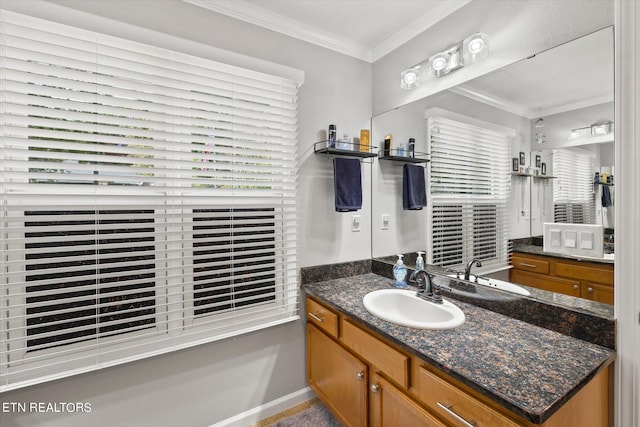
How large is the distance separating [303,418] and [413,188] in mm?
1712

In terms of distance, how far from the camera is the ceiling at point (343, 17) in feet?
5.53

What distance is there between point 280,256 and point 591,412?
60.8 inches

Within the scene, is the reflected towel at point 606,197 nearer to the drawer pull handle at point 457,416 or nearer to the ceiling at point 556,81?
the ceiling at point 556,81

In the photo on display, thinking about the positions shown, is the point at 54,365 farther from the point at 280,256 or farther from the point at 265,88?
the point at 265,88

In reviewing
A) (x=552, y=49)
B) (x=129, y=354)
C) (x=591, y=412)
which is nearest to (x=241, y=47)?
(x=552, y=49)

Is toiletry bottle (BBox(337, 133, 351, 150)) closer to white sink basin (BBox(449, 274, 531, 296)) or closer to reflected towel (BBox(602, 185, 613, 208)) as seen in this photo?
white sink basin (BBox(449, 274, 531, 296))

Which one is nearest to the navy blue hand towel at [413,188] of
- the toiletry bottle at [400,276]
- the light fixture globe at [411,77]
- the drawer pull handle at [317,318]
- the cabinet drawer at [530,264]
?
the toiletry bottle at [400,276]

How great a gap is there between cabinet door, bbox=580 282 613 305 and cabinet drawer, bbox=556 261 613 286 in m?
0.02

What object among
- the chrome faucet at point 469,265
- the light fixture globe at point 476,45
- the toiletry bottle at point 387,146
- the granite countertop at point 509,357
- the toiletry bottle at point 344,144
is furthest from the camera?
the toiletry bottle at point 387,146

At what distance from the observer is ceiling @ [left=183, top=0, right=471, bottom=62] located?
1686 mm

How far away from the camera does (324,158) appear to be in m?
2.02

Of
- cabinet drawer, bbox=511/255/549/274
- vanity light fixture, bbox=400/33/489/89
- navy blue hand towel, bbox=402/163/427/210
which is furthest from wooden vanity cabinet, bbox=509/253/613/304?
vanity light fixture, bbox=400/33/489/89

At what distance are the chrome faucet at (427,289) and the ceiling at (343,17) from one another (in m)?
1.59

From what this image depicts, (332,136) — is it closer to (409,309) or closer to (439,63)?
(439,63)
